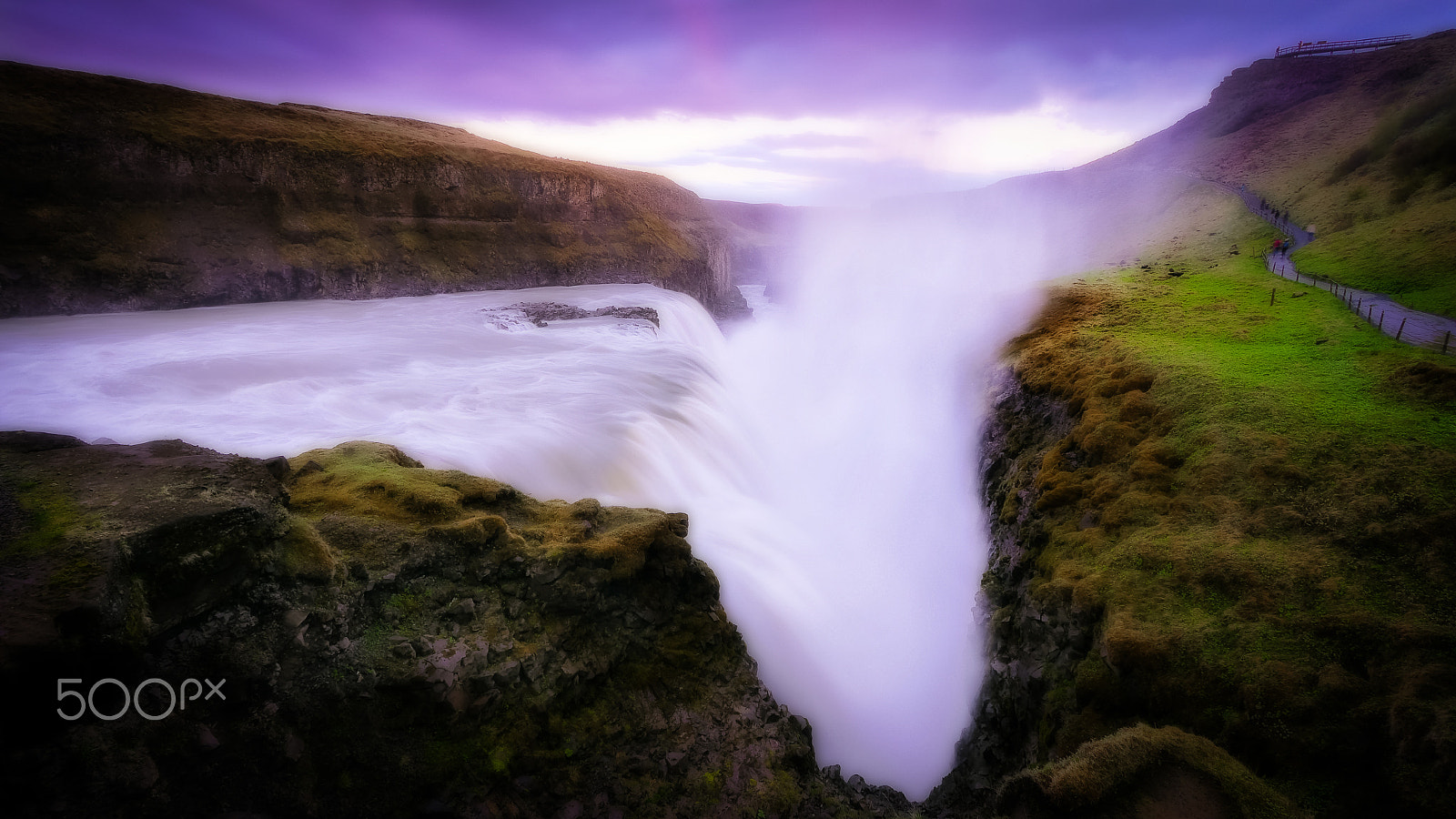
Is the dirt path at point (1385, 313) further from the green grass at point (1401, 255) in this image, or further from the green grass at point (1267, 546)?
the green grass at point (1267, 546)

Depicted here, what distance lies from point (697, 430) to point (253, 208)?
83.2 ft

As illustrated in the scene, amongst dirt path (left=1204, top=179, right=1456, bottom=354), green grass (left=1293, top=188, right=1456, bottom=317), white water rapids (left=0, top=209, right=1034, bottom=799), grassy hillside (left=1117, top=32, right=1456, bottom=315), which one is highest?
grassy hillside (left=1117, top=32, right=1456, bottom=315)

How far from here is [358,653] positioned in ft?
20.1

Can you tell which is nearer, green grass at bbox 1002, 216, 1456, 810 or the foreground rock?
the foreground rock

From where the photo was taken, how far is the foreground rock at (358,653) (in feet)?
15.4

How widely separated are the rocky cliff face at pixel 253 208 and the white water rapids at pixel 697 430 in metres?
1.73

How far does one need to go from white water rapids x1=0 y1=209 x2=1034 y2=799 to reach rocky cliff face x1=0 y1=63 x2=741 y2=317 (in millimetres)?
1730

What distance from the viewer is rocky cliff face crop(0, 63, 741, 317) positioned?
73.5 ft

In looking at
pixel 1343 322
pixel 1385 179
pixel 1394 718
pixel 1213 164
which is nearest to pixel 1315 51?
pixel 1213 164

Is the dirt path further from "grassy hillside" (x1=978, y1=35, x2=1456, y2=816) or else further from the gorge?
the gorge

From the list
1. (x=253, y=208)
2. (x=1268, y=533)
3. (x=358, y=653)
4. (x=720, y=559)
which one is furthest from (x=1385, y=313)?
(x=253, y=208)

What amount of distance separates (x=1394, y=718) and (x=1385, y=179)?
3791 centimetres

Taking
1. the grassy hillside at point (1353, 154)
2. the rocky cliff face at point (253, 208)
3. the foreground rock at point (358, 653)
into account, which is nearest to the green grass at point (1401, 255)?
the grassy hillside at point (1353, 154)

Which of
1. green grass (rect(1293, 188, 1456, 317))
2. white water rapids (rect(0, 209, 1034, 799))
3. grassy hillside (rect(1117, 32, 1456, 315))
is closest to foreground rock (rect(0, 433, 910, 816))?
white water rapids (rect(0, 209, 1034, 799))
